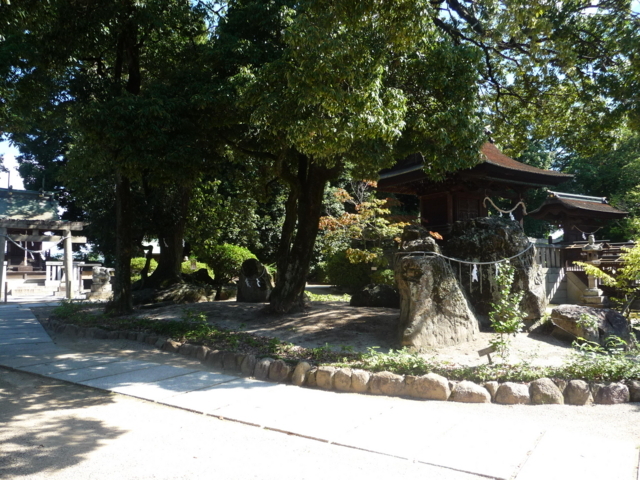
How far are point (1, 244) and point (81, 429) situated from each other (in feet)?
53.4

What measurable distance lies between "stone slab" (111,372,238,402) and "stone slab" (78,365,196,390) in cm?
16

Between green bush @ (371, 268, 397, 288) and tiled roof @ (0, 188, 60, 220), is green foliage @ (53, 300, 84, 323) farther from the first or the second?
tiled roof @ (0, 188, 60, 220)

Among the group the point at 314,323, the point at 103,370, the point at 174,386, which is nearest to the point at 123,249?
the point at 103,370

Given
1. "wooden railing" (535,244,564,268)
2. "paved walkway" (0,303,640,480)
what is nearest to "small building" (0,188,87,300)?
"paved walkway" (0,303,640,480)

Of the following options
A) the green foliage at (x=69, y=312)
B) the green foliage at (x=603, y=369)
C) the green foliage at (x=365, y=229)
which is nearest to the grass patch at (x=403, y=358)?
the green foliage at (x=603, y=369)

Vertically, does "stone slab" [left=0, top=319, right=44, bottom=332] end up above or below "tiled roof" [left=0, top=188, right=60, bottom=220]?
below

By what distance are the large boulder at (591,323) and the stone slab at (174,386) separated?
548 centimetres

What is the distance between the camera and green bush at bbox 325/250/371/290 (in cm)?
1850

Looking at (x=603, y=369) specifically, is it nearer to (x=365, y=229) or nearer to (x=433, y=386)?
(x=433, y=386)

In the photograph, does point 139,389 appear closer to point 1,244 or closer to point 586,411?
point 586,411

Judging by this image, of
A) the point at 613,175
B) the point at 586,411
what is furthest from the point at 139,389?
the point at 613,175

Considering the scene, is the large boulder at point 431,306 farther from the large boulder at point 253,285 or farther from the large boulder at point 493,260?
the large boulder at point 253,285

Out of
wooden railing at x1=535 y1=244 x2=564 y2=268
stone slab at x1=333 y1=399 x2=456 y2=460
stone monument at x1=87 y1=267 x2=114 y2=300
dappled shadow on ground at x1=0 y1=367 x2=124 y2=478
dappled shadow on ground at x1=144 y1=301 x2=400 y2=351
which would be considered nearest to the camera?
dappled shadow on ground at x1=0 y1=367 x2=124 y2=478

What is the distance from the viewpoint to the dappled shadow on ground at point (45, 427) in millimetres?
3898
